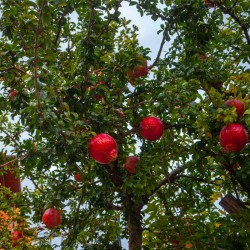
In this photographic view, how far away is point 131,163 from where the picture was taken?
340 cm

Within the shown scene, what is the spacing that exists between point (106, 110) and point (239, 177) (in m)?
1.28

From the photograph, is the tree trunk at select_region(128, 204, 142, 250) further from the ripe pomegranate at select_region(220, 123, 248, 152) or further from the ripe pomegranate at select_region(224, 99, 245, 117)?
the ripe pomegranate at select_region(224, 99, 245, 117)

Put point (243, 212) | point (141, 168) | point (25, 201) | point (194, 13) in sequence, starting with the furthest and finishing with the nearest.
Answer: point (25, 201) → point (194, 13) → point (141, 168) → point (243, 212)

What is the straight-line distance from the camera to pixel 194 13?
3.49m

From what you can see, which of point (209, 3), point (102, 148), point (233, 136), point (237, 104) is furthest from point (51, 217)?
point (209, 3)

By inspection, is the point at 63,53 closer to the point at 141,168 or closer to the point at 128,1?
the point at 128,1


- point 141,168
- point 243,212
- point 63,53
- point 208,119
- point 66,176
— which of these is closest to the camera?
point 208,119

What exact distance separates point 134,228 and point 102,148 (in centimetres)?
136

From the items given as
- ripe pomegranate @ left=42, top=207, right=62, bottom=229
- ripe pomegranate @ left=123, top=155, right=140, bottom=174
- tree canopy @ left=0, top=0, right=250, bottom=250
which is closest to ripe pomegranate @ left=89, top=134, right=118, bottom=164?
tree canopy @ left=0, top=0, right=250, bottom=250

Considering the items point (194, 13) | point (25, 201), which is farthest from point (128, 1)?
point (25, 201)

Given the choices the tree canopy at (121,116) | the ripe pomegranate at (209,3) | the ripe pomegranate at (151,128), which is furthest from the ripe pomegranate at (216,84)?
the ripe pomegranate at (209,3)

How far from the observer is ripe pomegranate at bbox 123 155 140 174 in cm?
337

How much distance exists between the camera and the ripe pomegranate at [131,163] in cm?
337

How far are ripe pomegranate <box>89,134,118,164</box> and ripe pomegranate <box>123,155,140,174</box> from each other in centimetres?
71
